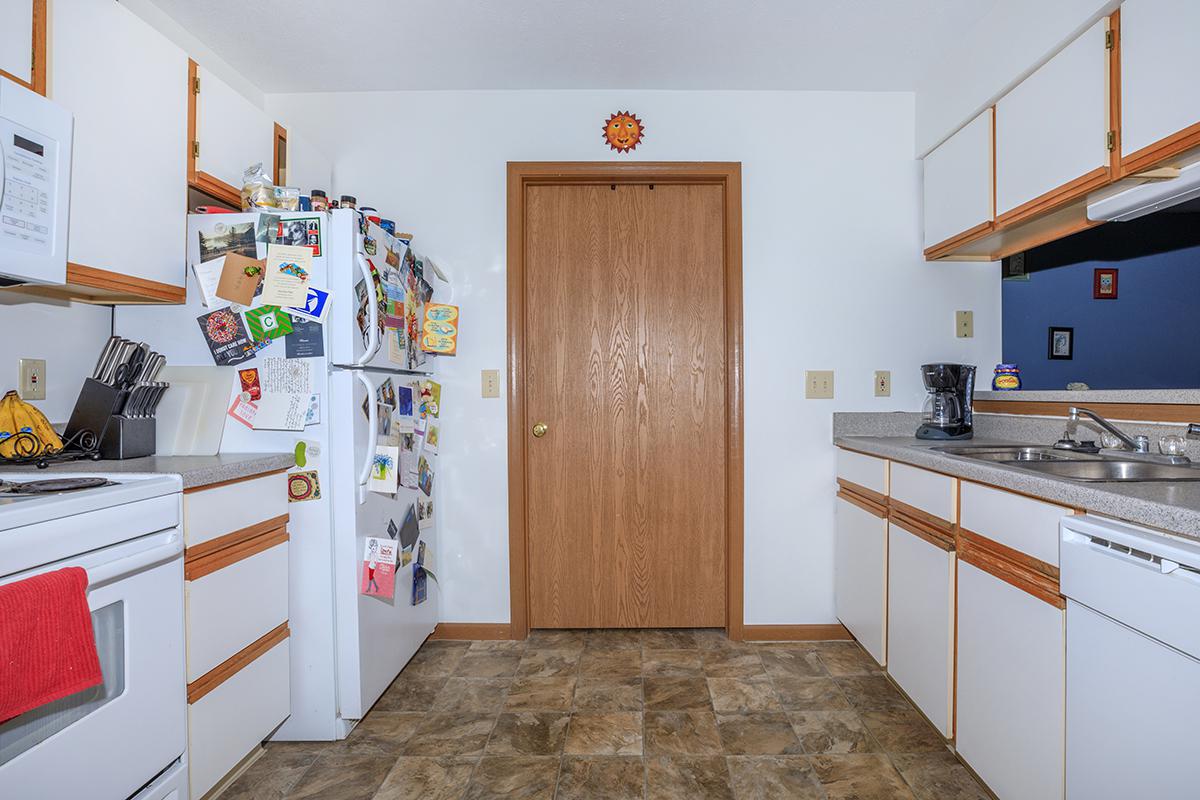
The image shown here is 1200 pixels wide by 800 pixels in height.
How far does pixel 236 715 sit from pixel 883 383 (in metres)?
2.61

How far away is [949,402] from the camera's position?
2.40 metres

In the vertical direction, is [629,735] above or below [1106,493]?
below

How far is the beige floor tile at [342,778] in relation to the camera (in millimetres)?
1643

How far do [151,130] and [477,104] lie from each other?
1296 millimetres

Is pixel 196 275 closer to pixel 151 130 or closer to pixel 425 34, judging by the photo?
pixel 151 130

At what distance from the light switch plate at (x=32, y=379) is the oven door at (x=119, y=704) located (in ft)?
2.48

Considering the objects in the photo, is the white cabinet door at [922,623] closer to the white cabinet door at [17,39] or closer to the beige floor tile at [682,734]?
the beige floor tile at [682,734]

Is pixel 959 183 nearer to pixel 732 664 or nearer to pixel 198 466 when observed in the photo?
pixel 732 664

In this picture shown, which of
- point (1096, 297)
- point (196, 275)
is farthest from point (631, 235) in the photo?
point (1096, 297)

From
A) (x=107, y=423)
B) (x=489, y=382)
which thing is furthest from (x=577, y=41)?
(x=107, y=423)

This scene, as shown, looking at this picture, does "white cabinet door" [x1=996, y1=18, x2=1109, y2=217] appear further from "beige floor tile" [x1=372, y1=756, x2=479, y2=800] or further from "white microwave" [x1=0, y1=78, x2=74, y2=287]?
"white microwave" [x1=0, y1=78, x2=74, y2=287]

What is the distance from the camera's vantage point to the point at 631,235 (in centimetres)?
272

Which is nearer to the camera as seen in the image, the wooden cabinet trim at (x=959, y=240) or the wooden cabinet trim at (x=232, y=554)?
the wooden cabinet trim at (x=232, y=554)

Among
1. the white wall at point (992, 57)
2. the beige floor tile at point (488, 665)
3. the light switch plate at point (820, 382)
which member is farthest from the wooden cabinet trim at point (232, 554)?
the white wall at point (992, 57)
